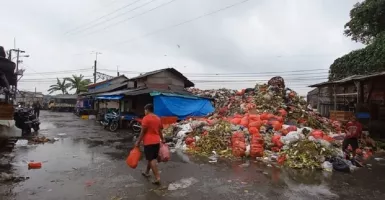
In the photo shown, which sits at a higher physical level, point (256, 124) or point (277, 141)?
point (256, 124)

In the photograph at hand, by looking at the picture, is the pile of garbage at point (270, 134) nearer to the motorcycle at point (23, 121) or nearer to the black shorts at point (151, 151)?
the black shorts at point (151, 151)

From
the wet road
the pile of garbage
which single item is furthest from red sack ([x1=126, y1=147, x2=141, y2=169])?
the pile of garbage

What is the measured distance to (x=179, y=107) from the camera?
2045cm

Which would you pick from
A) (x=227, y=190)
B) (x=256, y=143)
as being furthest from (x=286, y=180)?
(x=256, y=143)

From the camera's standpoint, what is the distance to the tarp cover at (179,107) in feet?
64.3

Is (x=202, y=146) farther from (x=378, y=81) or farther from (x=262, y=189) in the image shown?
(x=378, y=81)

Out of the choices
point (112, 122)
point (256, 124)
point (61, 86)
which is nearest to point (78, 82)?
point (61, 86)

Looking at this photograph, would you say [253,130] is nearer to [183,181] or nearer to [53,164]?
[183,181]

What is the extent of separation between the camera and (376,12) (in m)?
23.6

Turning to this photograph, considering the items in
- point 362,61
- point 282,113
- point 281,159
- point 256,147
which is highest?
point 362,61

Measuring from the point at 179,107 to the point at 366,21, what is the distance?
1666cm

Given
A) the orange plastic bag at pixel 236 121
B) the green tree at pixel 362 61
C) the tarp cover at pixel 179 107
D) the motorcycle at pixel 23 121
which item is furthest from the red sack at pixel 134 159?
the green tree at pixel 362 61

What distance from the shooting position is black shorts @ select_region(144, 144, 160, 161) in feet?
21.5

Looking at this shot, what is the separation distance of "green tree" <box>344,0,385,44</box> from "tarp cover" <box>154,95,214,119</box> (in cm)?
1428
